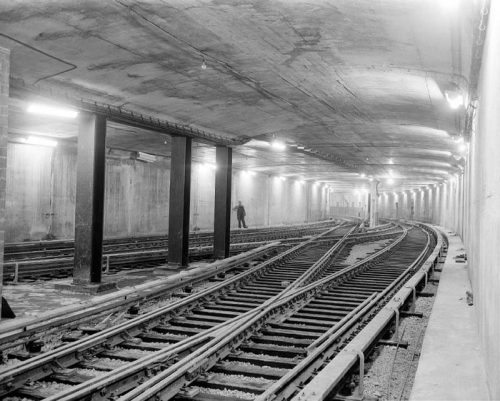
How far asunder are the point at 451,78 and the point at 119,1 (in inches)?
221

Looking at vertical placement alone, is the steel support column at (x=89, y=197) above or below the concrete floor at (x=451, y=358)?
above

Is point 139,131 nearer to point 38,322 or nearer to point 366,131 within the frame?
point 366,131

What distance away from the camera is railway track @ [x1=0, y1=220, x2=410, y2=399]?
541 cm

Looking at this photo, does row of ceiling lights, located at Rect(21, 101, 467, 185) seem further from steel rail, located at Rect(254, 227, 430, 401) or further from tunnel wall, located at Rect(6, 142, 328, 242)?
steel rail, located at Rect(254, 227, 430, 401)

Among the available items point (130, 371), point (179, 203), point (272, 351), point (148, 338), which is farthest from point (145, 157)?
point (130, 371)

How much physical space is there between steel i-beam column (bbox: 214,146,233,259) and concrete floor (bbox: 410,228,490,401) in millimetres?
7915

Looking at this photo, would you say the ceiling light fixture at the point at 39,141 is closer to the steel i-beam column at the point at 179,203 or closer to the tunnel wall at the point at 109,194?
the tunnel wall at the point at 109,194

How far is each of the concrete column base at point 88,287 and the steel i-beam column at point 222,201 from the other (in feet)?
18.1

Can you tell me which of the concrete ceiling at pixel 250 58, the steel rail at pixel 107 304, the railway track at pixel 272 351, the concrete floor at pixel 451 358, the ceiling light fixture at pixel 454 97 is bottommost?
the railway track at pixel 272 351

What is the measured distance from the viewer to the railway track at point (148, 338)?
541 centimetres

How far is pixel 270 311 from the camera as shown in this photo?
855 cm

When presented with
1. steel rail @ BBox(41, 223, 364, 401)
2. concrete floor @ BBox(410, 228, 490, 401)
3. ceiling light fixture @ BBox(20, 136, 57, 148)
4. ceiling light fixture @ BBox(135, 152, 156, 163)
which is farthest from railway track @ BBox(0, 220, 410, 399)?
ceiling light fixture @ BBox(135, 152, 156, 163)

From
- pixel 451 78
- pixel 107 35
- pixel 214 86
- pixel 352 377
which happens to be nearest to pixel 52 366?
pixel 352 377

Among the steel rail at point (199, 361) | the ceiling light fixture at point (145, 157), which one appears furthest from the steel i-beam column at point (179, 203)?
the ceiling light fixture at point (145, 157)
